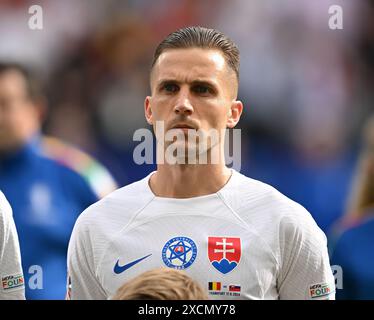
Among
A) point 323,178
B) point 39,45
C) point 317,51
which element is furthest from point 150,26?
point 323,178

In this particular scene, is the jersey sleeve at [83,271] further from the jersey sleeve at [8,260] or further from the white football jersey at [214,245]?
the jersey sleeve at [8,260]

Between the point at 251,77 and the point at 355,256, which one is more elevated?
the point at 251,77

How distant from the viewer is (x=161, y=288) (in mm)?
2623

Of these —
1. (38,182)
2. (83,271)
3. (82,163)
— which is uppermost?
(82,163)

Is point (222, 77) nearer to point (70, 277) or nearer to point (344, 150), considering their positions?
point (70, 277)

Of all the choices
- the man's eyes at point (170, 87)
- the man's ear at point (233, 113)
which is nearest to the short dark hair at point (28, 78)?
the man's eyes at point (170, 87)

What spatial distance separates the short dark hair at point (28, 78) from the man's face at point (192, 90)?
1.66 meters

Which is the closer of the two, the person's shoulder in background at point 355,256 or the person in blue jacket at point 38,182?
the person in blue jacket at point 38,182

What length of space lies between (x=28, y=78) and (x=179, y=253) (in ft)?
7.23

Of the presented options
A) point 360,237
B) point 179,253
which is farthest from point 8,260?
point 360,237

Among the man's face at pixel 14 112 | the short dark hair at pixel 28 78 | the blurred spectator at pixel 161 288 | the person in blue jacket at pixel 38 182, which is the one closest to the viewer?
the blurred spectator at pixel 161 288

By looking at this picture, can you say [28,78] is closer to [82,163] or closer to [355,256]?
[82,163]

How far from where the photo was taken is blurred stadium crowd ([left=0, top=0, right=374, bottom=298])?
5.09 meters

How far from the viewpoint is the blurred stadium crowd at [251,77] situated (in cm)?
509
